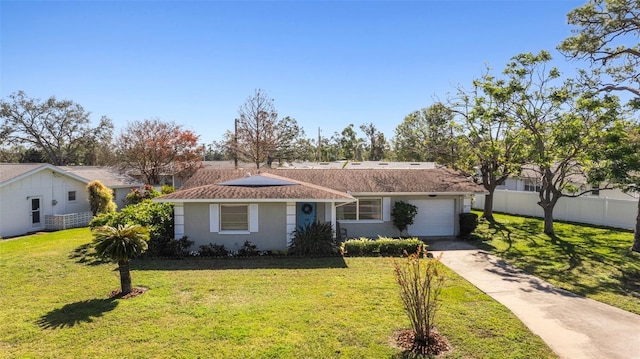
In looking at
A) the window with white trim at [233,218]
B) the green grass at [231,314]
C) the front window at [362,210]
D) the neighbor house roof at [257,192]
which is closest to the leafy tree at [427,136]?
the front window at [362,210]

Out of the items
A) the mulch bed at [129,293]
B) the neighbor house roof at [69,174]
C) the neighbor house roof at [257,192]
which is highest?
the neighbor house roof at [69,174]

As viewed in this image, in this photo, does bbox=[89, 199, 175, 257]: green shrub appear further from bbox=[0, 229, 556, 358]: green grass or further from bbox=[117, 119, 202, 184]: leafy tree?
bbox=[117, 119, 202, 184]: leafy tree

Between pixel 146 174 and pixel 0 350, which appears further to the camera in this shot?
A: pixel 146 174

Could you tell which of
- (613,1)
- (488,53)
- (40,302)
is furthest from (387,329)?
(488,53)

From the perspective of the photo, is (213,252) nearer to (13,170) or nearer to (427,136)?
(13,170)

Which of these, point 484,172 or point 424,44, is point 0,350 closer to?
point 424,44

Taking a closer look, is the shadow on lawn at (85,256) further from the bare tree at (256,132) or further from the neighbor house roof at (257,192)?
the bare tree at (256,132)

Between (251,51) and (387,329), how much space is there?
14.3 meters

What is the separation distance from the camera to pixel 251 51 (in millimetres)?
17250

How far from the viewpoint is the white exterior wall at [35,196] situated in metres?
19.1

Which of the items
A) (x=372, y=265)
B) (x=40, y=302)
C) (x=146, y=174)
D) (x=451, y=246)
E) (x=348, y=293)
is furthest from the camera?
(x=146, y=174)

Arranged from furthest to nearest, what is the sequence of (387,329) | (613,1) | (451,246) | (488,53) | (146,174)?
(146,174) < (488,53) < (451,246) < (613,1) < (387,329)

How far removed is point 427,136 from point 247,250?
26.6 meters

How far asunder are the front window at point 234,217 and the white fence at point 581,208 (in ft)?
65.8
